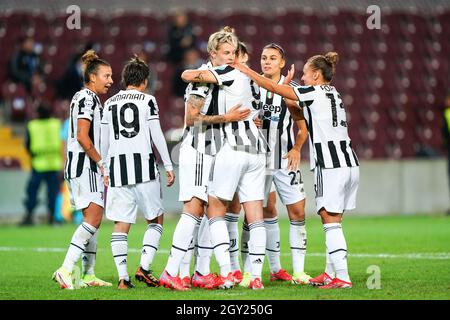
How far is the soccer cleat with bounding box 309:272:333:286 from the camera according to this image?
8.45m

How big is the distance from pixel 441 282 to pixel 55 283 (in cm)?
344

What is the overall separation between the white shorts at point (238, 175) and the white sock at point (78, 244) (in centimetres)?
124

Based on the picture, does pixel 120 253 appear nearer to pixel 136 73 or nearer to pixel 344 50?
pixel 136 73

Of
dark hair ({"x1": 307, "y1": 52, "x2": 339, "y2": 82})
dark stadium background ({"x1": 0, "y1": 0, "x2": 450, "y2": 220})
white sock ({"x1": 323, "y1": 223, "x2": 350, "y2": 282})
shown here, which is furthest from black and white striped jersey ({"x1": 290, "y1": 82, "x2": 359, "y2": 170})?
dark stadium background ({"x1": 0, "y1": 0, "x2": 450, "y2": 220})

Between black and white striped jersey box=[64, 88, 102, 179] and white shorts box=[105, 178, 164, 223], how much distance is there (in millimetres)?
470

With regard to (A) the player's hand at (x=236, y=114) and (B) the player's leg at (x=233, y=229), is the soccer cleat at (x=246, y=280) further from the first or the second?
(A) the player's hand at (x=236, y=114)

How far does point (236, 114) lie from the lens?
809 centimetres

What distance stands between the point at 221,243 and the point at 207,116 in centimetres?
107

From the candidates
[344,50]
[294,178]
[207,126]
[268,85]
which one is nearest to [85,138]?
[207,126]

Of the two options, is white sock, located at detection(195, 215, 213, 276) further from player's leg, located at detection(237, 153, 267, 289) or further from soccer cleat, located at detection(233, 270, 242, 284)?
player's leg, located at detection(237, 153, 267, 289)

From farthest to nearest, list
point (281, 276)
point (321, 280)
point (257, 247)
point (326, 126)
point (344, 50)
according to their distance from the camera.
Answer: point (344, 50)
point (281, 276)
point (321, 280)
point (326, 126)
point (257, 247)

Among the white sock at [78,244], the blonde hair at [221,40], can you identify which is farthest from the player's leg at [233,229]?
the blonde hair at [221,40]

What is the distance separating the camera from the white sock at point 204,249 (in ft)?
28.2
